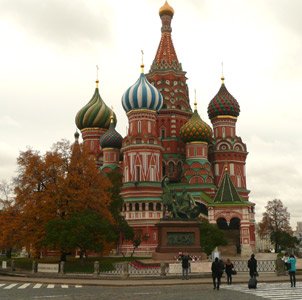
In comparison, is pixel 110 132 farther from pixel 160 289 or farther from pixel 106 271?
pixel 160 289

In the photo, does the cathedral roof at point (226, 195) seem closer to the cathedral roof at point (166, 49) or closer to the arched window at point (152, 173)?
→ the arched window at point (152, 173)

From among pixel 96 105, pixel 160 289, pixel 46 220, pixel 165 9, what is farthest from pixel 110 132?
pixel 160 289

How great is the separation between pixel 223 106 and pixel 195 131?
1067 centimetres

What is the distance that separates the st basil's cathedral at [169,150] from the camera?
6762 centimetres

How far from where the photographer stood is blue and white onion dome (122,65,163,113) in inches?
2867

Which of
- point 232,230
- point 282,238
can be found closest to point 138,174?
point 232,230

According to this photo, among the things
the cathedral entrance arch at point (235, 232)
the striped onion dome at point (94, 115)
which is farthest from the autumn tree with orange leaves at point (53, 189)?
the striped onion dome at point (94, 115)

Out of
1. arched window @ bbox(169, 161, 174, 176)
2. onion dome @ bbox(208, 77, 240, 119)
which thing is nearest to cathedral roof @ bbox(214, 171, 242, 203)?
arched window @ bbox(169, 161, 174, 176)

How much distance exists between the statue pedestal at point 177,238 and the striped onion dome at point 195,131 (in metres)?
37.2

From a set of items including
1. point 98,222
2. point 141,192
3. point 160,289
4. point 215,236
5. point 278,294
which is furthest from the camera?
point 141,192

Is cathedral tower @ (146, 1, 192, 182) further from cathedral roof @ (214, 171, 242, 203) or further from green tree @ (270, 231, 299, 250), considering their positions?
green tree @ (270, 231, 299, 250)

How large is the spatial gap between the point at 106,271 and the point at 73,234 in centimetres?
424

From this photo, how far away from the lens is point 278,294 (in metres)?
20.0

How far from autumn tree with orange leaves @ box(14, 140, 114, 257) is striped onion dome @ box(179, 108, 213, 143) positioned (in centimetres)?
3297
